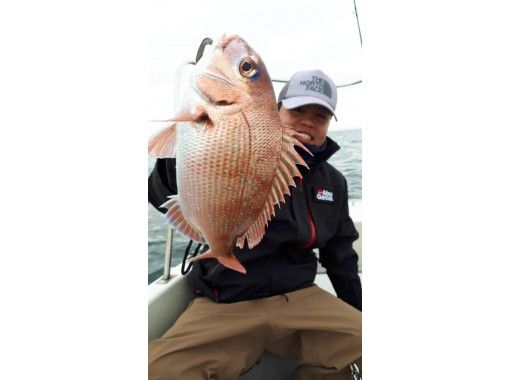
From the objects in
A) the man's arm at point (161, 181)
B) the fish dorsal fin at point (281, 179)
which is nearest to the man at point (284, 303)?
the man's arm at point (161, 181)

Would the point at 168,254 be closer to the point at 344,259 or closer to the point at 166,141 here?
the point at 344,259

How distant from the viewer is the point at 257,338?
4.89ft

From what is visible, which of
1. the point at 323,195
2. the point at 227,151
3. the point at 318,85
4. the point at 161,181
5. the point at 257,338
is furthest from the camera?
the point at 323,195

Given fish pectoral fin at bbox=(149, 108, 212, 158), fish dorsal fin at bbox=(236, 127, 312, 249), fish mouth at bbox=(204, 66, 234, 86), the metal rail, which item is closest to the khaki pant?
the metal rail

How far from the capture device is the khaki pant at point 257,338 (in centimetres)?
134

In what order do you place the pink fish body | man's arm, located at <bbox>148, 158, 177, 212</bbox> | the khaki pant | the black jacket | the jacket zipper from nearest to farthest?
the pink fish body
man's arm, located at <bbox>148, 158, 177, 212</bbox>
the khaki pant
the black jacket
the jacket zipper

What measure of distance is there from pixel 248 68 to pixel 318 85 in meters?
0.83

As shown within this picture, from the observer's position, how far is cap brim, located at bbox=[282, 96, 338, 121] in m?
1.55

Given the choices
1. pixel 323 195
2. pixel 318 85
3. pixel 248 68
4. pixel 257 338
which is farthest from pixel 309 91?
pixel 257 338

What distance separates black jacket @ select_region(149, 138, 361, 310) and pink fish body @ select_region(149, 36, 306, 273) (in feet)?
2.03

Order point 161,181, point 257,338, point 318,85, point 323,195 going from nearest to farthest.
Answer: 1. point 161,181
2. point 257,338
3. point 318,85
4. point 323,195

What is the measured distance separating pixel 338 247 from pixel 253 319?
60 cm

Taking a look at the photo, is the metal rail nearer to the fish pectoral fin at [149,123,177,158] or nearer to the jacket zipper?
the jacket zipper

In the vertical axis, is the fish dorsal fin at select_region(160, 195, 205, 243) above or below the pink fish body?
below
